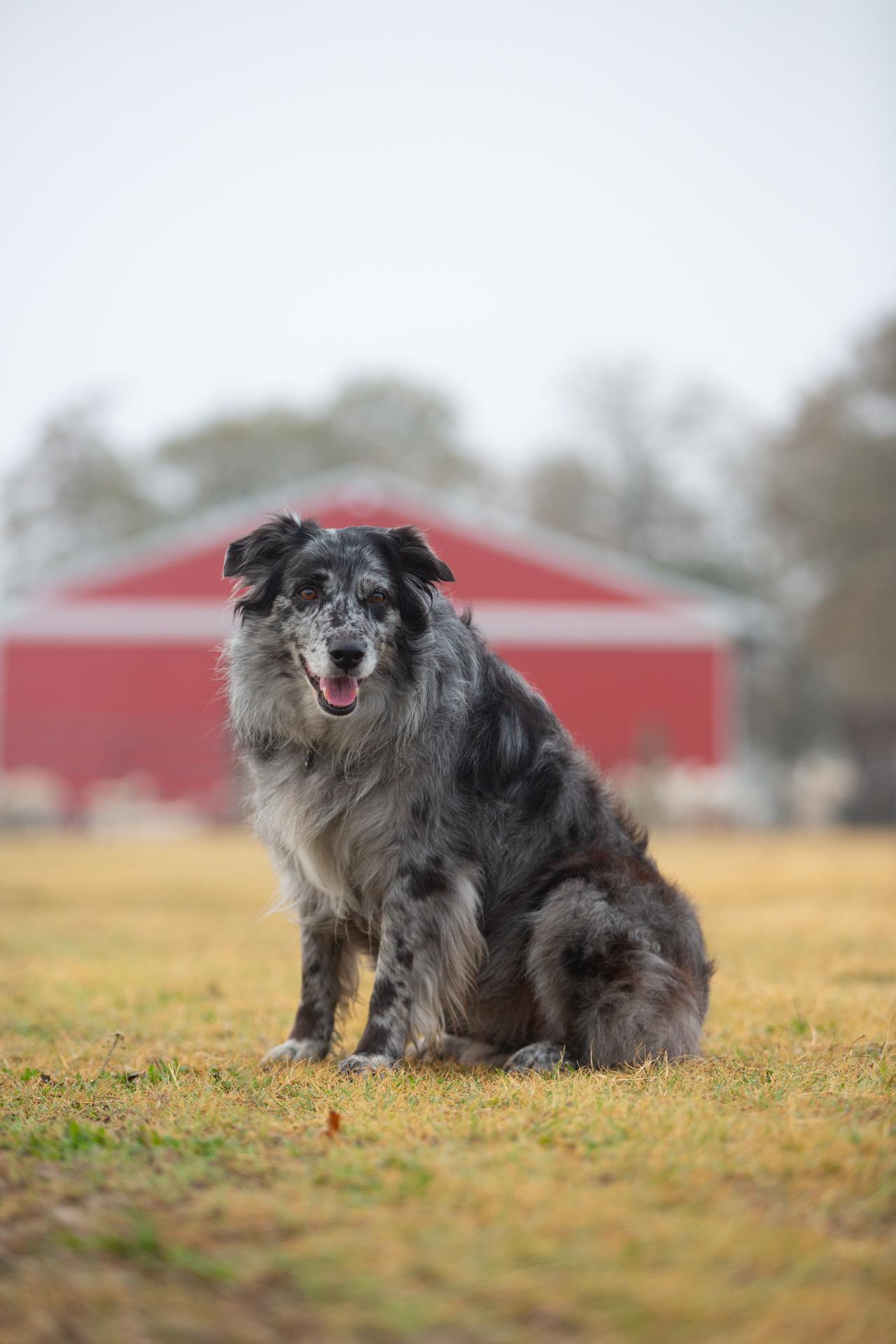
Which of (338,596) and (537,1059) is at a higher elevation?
Result: (338,596)

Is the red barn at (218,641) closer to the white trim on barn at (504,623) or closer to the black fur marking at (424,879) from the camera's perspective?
the white trim on barn at (504,623)

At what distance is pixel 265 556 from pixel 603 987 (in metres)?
2.00

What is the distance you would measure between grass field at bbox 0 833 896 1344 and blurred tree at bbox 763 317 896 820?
3259 cm

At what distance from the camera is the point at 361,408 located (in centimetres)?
5769

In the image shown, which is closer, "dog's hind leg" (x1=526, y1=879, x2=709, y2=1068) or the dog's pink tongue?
"dog's hind leg" (x1=526, y1=879, x2=709, y2=1068)

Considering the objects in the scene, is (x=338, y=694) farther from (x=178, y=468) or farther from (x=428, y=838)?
(x=178, y=468)

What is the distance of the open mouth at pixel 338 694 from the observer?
4840mm

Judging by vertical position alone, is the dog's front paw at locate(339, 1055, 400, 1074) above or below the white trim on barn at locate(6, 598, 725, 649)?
below

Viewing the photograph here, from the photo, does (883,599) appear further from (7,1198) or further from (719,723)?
(7,1198)

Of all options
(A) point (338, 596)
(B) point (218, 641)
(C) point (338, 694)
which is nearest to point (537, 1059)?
(C) point (338, 694)

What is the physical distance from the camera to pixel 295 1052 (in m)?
5.12

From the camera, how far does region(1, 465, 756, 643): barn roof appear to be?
31562 mm

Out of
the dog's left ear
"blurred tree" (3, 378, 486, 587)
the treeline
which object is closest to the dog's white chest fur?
the dog's left ear

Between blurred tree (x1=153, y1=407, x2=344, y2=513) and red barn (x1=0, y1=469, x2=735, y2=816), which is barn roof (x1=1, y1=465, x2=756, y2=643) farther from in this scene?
blurred tree (x1=153, y1=407, x2=344, y2=513)
